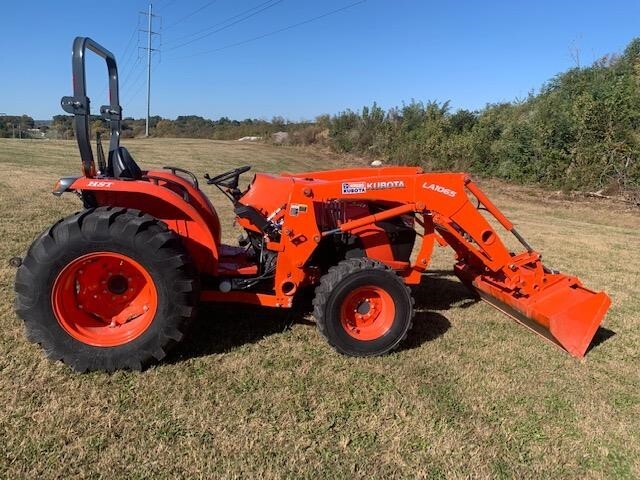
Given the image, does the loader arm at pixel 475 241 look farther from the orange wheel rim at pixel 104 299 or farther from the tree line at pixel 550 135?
the tree line at pixel 550 135

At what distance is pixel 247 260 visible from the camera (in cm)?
428

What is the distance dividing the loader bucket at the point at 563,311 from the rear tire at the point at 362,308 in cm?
112

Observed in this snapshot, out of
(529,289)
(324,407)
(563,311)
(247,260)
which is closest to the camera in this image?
(324,407)

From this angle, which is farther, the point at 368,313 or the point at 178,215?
the point at 368,313

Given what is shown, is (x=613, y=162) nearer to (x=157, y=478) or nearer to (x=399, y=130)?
(x=399, y=130)

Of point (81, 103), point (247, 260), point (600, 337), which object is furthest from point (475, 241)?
Answer: point (81, 103)

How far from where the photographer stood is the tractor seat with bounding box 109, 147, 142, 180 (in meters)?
3.78

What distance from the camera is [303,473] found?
2629 mm

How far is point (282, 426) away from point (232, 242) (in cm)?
445

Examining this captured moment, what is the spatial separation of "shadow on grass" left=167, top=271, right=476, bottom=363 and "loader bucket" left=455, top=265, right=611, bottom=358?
0.68 metres

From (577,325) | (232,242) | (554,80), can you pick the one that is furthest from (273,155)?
(577,325)

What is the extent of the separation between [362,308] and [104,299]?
184cm

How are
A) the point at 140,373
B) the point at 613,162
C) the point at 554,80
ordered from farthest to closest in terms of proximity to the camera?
the point at 554,80
the point at 613,162
the point at 140,373

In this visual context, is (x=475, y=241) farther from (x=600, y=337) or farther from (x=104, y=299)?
(x=104, y=299)
